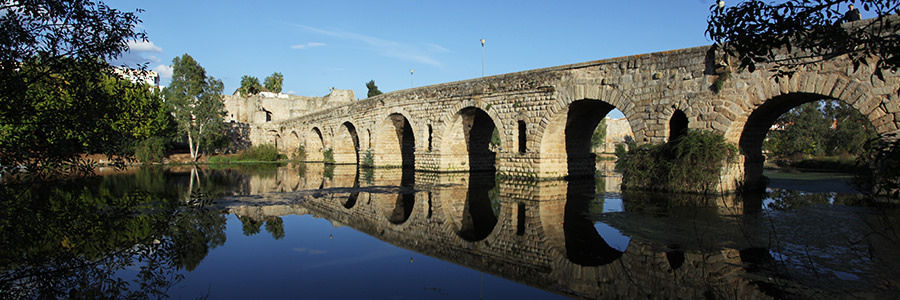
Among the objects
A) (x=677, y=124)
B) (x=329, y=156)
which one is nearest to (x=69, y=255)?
(x=677, y=124)

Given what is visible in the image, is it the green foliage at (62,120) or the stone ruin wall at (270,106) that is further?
the stone ruin wall at (270,106)

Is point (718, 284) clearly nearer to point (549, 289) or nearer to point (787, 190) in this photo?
point (549, 289)

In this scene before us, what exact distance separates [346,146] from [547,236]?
24297mm

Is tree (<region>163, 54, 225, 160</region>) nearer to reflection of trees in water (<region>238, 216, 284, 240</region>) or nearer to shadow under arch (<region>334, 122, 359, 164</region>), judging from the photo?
shadow under arch (<region>334, 122, 359, 164</region>)

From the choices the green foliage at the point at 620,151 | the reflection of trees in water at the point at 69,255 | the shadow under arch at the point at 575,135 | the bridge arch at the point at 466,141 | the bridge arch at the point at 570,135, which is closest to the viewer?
the reflection of trees in water at the point at 69,255

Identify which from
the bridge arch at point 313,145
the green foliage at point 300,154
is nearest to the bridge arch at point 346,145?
the bridge arch at point 313,145

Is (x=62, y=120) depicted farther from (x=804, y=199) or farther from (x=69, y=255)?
(x=804, y=199)

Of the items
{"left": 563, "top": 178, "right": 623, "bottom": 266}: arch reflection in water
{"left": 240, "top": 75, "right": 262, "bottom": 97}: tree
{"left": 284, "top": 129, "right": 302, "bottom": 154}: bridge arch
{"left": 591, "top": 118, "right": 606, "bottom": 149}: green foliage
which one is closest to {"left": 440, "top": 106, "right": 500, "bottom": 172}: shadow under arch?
{"left": 563, "top": 178, "right": 623, "bottom": 266}: arch reflection in water

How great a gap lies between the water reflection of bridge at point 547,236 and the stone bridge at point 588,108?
1.99 meters

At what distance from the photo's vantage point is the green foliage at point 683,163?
35.6 ft

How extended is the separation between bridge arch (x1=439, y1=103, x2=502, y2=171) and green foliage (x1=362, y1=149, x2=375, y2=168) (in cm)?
608

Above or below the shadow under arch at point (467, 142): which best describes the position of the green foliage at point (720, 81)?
above

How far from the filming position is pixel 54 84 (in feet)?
15.1

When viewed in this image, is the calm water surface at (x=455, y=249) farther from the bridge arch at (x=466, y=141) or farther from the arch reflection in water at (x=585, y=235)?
the bridge arch at (x=466, y=141)
